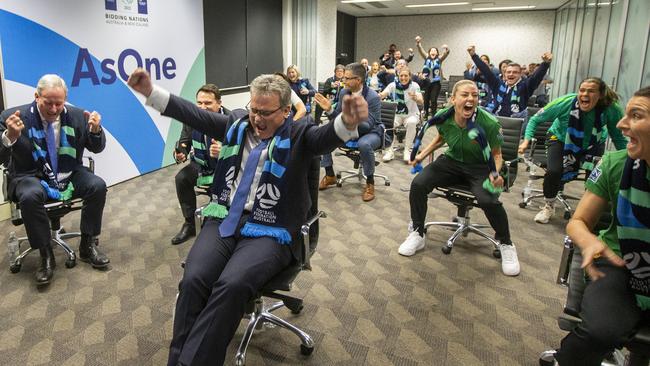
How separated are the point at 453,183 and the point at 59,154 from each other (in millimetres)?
2748

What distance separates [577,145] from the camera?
12.2ft

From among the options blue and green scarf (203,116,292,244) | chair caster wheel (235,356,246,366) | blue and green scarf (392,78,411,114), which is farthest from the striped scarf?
chair caster wheel (235,356,246,366)

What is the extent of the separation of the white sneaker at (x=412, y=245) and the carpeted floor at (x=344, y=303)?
2.3 inches

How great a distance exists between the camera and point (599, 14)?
7.50m

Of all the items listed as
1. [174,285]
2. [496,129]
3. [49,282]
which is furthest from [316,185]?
[49,282]

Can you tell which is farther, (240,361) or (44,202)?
(44,202)

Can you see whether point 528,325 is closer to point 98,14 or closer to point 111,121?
point 111,121

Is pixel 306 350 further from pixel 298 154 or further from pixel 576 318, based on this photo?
pixel 576 318

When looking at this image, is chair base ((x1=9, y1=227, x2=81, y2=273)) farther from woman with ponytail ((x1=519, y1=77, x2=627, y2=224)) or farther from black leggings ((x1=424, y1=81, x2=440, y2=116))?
black leggings ((x1=424, y1=81, x2=440, y2=116))

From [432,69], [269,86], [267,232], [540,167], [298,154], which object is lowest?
[540,167]

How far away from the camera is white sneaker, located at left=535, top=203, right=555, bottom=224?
4.02 meters

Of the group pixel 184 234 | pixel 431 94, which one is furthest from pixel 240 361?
pixel 431 94

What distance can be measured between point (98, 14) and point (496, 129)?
405 cm

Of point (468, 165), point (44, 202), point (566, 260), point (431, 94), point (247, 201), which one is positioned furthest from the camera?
point (431, 94)
